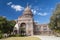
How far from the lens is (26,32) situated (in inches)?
1719

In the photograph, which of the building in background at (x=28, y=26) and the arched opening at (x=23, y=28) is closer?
the building in background at (x=28, y=26)

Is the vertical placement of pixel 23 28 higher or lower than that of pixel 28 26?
lower

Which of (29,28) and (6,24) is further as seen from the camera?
(29,28)

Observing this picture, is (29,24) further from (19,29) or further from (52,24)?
(52,24)

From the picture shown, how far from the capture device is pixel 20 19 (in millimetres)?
45000

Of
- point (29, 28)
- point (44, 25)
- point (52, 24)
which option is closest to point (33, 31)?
point (29, 28)

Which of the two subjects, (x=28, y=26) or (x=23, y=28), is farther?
(x=23, y=28)

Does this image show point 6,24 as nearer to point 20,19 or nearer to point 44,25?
point 20,19

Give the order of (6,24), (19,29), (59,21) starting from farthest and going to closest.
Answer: (19,29) → (6,24) → (59,21)

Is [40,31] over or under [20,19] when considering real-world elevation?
under

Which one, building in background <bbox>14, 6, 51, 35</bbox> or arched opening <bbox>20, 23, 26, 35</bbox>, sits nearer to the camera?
building in background <bbox>14, 6, 51, 35</bbox>

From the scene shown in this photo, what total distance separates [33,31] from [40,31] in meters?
2.37

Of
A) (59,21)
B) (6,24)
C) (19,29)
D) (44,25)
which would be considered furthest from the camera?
(44,25)

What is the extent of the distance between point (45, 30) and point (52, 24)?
42.6ft
